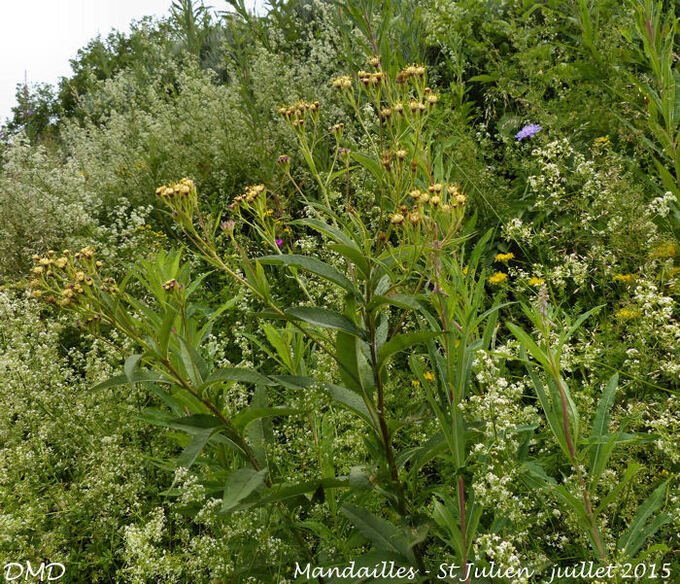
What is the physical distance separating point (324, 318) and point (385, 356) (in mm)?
178

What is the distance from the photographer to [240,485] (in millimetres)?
1403

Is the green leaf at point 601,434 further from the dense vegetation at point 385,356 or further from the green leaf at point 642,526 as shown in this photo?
the green leaf at point 642,526

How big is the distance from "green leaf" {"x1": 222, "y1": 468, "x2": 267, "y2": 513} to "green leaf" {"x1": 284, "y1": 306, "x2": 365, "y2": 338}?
42cm

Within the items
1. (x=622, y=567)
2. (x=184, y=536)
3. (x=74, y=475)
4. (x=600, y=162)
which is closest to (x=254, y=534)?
(x=184, y=536)

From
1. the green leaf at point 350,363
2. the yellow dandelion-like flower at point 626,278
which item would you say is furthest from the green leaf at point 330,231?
the yellow dandelion-like flower at point 626,278

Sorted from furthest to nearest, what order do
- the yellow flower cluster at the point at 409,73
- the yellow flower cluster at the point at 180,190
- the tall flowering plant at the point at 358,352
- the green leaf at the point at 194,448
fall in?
the yellow flower cluster at the point at 409,73, the yellow flower cluster at the point at 180,190, the tall flowering plant at the point at 358,352, the green leaf at the point at 194,448

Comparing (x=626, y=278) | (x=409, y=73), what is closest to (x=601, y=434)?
(x=626, y=278)

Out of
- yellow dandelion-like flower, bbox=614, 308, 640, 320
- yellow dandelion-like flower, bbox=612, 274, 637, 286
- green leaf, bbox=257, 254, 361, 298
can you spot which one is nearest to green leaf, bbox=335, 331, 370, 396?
green leaf, bbox=257, 254, 361, 298

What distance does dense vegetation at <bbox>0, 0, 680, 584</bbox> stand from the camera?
145 cm

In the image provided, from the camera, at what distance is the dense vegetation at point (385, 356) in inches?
57.0

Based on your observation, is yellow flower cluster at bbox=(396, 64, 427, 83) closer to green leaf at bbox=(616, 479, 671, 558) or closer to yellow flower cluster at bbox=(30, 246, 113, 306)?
yellow flower cluster at bbox=(30, 246, 113, 306)

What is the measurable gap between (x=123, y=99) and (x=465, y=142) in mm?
4603

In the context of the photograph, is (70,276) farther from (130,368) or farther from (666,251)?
(666,251)

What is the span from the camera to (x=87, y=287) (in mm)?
1470
